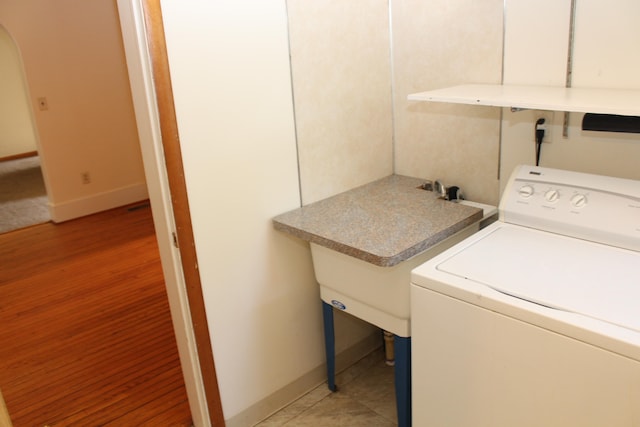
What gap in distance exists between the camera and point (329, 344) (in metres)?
2.31

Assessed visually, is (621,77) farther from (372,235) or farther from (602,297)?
(372,235)

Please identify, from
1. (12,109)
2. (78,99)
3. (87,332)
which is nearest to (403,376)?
(87,332)

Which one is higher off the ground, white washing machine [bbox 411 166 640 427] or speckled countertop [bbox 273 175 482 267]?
speckled countertop [bbox 273 175 482 267]

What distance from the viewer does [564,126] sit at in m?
1.91

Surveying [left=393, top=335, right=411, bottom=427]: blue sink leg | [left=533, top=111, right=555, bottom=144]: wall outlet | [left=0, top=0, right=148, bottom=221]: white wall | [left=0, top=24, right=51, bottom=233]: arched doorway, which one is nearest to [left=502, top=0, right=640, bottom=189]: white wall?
[left=533, top=111, right=555, bottom=144]: wall outlet

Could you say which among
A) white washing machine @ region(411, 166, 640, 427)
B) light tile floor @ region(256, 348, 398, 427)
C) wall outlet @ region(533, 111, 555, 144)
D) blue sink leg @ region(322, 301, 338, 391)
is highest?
wall outlet @ region(533, 111, 555, 144)

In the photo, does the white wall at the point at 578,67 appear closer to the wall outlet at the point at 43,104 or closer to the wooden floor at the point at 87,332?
the wooden floor at the point at 87,332

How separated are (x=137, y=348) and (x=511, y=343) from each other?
6.94 feet

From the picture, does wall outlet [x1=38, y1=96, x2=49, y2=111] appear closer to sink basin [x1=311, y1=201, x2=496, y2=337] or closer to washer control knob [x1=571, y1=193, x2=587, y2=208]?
sink basin [x1=311, y1=201, x2=496, y2=337]

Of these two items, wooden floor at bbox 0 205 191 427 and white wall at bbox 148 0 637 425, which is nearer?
white wall at bbox 148 0 637 425

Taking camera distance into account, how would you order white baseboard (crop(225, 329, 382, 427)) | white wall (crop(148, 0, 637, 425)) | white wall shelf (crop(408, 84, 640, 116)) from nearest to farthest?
white wall shelf (crop(408, 84, 640, 116)) → white wall (crop(148, 0, 637, 425)) → white baseboard (crop(225, 329, 382, 427))

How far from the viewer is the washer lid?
1340 mm

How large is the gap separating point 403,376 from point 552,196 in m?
0.82

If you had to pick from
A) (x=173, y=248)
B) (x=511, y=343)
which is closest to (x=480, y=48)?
(x=511, y=343)
